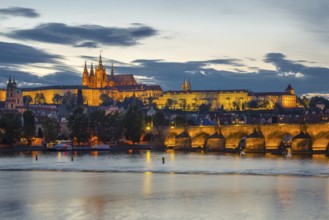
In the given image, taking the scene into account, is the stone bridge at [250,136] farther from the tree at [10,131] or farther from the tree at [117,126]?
the tree at [10,131]

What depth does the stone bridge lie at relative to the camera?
85875 mm

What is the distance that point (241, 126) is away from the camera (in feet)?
313

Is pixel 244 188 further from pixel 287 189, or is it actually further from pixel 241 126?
pixel 241 126

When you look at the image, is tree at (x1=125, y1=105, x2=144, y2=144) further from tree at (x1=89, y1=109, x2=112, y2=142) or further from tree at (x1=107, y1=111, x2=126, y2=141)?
tree at (x1=89, y1=109, x2=112, y2=142)

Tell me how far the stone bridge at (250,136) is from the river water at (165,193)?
87.0 ft

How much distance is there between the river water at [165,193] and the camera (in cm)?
3224

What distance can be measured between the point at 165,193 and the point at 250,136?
5398cm

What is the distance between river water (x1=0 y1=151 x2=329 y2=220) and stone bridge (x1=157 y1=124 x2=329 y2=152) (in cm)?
2653

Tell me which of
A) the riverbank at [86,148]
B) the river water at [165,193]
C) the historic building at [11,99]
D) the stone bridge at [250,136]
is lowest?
the river water at [165,193]

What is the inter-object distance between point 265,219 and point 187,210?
389cm

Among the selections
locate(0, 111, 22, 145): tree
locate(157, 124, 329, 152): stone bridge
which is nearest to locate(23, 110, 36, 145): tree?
locate(0, 111, 22, 145): tree

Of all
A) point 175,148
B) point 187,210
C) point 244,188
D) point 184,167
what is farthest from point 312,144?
point 187,210

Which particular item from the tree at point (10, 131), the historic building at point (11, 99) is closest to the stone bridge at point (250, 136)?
the tree at point (10, 131)

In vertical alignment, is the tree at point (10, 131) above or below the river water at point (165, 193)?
above
